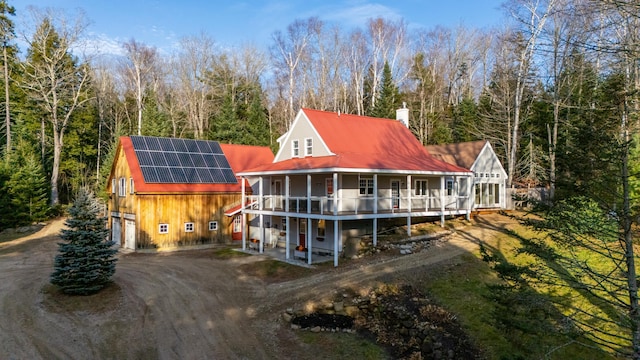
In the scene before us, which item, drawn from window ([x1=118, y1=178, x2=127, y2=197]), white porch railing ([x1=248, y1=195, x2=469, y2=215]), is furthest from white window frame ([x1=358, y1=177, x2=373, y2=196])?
window ([x1=118, y1=178, x2=127, y2=197])

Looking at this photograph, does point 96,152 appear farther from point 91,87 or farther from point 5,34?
point 5,34

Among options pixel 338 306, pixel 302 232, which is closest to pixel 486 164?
pixel 302 232

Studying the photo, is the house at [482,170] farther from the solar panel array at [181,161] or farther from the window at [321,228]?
the solar panel array at [181,161]

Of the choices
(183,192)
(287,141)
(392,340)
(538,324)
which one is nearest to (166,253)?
(183,192)

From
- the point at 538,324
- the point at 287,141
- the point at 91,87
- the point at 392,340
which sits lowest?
the point at 392,340

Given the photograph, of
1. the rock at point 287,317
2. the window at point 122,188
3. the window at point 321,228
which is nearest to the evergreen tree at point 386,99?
the window at point 321,228

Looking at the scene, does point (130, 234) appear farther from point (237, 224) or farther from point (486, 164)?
point (486, 164)

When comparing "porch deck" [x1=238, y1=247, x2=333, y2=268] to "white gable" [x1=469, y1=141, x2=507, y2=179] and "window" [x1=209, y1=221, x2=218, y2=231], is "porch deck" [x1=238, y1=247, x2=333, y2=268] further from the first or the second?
"white gable" [x1=469, y1=141, x2=507, y2=179]
